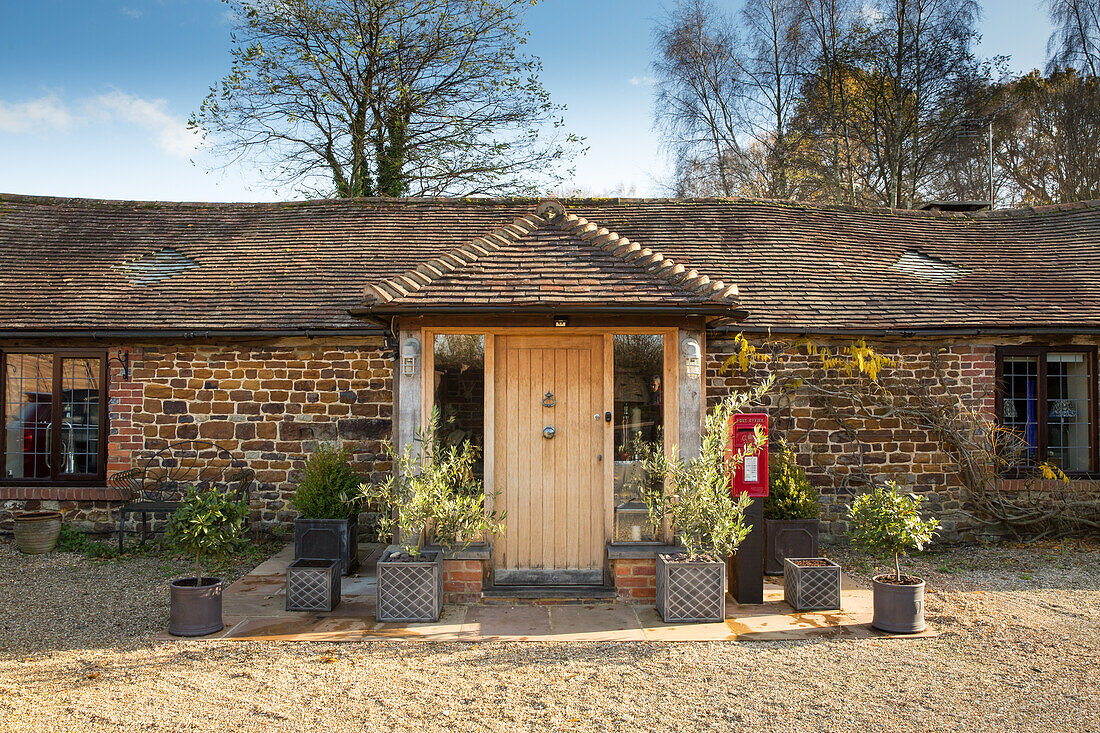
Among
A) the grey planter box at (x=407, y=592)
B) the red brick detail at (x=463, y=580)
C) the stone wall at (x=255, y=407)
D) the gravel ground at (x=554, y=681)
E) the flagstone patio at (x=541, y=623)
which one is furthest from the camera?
the stone wall at (x=255, y=407)

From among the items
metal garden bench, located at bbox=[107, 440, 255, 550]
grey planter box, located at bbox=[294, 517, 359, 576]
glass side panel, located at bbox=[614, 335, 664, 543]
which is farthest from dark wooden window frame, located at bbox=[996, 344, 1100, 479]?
metal garden bench, located at bbox=[107, 440, 255, 550]

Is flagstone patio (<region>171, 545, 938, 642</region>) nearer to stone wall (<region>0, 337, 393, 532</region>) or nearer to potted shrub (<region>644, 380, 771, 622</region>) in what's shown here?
potted shrub (<region>644, 380, 771, 622</region>)

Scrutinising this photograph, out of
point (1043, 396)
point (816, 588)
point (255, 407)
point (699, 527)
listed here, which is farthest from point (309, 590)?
point (1043, 396)

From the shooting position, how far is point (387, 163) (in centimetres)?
1764

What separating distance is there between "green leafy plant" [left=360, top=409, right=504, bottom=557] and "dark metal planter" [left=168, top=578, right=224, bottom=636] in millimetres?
1404

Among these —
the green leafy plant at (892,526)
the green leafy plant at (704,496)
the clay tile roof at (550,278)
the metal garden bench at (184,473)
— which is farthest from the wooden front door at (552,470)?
the metal garden bench at (184,473)

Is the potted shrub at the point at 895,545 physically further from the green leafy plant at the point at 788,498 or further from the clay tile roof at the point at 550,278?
the clay tile roof at the point at 550,278

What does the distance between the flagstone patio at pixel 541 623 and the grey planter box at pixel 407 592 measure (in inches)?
3.6

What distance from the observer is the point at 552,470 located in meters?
6.53

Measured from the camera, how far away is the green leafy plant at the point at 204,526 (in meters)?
5.61

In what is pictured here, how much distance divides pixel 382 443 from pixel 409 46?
1284cm

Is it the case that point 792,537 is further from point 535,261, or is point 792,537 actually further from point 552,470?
point 535,261

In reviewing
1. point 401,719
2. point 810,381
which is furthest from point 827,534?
point 401,719

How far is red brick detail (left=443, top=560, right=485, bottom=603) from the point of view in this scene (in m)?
6.29
